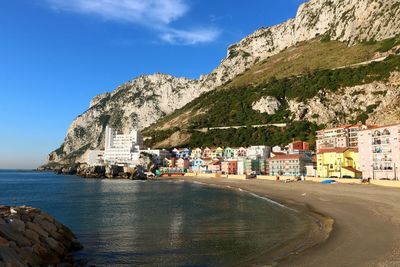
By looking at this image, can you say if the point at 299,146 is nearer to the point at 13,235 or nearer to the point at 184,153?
the point at 184,153

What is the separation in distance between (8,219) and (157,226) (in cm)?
1464

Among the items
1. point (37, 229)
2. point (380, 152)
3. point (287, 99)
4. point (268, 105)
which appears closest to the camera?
point (37, 229)

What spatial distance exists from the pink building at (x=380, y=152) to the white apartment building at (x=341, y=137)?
31357 mm

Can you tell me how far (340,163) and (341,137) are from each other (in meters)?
26.8

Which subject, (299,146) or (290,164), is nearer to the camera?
(290,164)

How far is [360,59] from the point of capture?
576 feet

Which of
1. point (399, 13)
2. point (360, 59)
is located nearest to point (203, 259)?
point (360, 59)

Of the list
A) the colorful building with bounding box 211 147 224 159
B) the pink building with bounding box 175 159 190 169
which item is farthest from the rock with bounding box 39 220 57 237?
the pink building with bounding box 175 159 190 169

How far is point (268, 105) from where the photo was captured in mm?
185125

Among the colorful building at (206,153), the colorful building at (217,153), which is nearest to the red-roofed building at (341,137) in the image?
the colorful building at (217,153)

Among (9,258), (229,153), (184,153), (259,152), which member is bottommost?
(9,258)

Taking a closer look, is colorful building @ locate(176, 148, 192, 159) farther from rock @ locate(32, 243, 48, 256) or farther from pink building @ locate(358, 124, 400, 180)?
rock @ locate(32, 243, 48, 256)

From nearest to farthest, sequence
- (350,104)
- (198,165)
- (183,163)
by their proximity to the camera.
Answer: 1. (350,104)
2. (198,165)
3. (183,163)

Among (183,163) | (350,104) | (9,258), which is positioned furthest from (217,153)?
(9,258)
